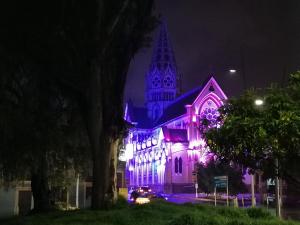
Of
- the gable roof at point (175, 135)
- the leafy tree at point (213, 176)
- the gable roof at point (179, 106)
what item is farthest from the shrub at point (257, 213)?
the gable roof at point (179, 106)

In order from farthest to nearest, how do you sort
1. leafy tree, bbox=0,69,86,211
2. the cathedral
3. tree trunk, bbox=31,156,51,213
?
1. the cathedral
2. tree trunk, bbox=31,156,51,213
3. leafy tree, bbox=0,69,86,211

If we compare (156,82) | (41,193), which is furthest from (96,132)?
(156,82)

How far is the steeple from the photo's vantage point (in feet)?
484

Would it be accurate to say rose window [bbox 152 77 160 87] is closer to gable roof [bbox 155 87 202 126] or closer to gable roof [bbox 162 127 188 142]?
gable roof [bbox 155 87 202 126]

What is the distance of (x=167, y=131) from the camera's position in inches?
4267

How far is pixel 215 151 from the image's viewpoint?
1267 cm

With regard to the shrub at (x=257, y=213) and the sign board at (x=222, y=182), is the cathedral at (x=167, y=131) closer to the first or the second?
the sign board at (x=222, y=182)

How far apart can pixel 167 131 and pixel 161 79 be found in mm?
42330

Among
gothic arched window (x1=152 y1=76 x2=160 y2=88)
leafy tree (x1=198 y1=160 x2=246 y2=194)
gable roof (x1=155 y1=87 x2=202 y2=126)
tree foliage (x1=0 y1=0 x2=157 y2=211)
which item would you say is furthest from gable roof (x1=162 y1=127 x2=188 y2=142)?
tree foliage (x1=0 y1=0 x2=157 y2=211)

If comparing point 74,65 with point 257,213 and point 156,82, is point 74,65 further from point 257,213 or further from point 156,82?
point 156,82

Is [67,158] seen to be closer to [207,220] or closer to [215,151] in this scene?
[207,220]

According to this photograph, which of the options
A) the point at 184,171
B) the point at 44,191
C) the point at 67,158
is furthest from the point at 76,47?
the point at 184,171

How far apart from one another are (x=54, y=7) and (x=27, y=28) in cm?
122

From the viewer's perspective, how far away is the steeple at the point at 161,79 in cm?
14750
